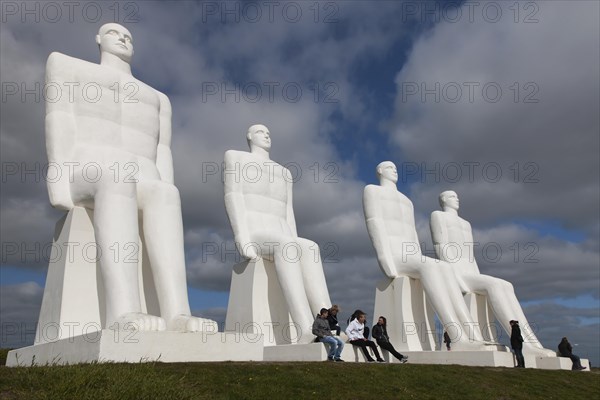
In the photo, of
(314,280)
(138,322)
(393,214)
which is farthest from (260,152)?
(138,322)

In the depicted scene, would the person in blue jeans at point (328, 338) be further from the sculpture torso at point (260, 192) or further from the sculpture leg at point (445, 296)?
the sculpture leg at point (445, 296)

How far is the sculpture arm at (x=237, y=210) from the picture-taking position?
14188 mm

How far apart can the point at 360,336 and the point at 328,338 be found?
89 centimetres

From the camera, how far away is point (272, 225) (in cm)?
1474

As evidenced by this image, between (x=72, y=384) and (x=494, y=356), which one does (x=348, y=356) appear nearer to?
(x=494, y=356)

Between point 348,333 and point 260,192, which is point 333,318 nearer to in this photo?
point 348,333

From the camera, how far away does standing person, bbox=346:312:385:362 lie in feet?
39.7

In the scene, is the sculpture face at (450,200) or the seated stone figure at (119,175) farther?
the sculpture face at (450,200)

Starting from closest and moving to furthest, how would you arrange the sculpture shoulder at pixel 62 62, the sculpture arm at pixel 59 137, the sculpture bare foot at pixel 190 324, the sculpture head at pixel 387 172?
the sculpture bare foot at pixel 190 324 < the sculpture arm at pixel 59 137 < the sculpture shoulder at pixel 62 62 < the sculpture head at pixel 387 172

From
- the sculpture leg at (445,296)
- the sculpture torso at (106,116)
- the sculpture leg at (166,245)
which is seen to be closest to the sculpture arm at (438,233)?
the sculpture leg at (445,296)

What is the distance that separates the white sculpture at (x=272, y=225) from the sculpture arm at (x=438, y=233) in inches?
208

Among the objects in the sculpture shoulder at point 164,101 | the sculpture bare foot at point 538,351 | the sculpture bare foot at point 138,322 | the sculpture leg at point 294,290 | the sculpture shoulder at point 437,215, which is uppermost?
the sculpture shoulder at point 164,101

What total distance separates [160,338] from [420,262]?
8.61 meters

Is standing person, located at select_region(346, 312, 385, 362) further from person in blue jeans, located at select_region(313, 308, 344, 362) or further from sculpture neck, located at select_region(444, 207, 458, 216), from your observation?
sculpture neck, located at select_region(444, 207, 458, 216)
